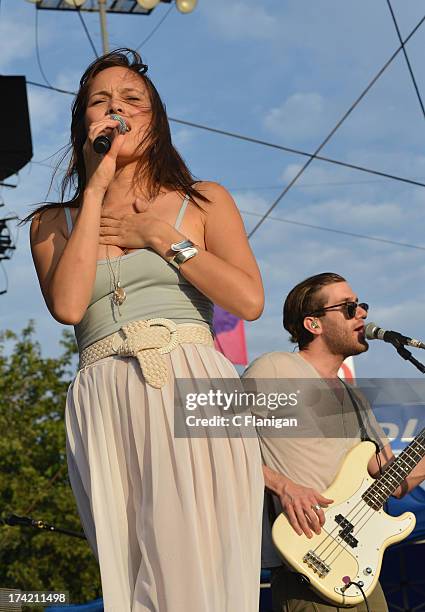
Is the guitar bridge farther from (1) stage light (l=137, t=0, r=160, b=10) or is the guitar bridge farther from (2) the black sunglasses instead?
(1) stage light (l=137, t=0, r=160, b=10)

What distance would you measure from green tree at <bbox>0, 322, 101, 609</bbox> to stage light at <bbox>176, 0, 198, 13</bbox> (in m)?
11.4

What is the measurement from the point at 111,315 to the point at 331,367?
1.73 metres

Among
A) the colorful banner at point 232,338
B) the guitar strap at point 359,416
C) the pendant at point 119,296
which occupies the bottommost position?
the pendant at point 119,296

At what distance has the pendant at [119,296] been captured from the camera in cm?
234

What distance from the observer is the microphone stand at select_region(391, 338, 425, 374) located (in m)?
3.64

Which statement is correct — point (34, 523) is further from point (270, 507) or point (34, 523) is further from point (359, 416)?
point (359, 416)

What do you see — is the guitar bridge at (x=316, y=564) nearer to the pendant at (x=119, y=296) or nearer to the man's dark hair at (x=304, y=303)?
the man's dark hair at (x=304, y=303)

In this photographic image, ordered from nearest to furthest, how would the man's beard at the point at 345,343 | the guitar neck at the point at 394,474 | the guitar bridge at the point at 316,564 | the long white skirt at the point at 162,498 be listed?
1. the long white skirt at the point at 162,498
2. the guitar bridge at the point at 316,564
3. the guitar neck at the point at 394,474
4. the man's beard at the point at 345,343

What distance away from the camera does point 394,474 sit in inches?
147

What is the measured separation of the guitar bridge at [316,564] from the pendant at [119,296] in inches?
59.9

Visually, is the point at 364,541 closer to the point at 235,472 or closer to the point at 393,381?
the point at 393,381

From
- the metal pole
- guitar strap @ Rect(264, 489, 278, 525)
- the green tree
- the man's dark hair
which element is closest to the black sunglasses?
the man's dark hair

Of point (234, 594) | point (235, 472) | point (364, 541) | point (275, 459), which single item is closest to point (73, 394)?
point (235, 472)

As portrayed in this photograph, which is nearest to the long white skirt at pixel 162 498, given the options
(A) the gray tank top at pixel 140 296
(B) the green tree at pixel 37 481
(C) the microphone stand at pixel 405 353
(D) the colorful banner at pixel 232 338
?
(A) the gray tank top at pixel 140 296
